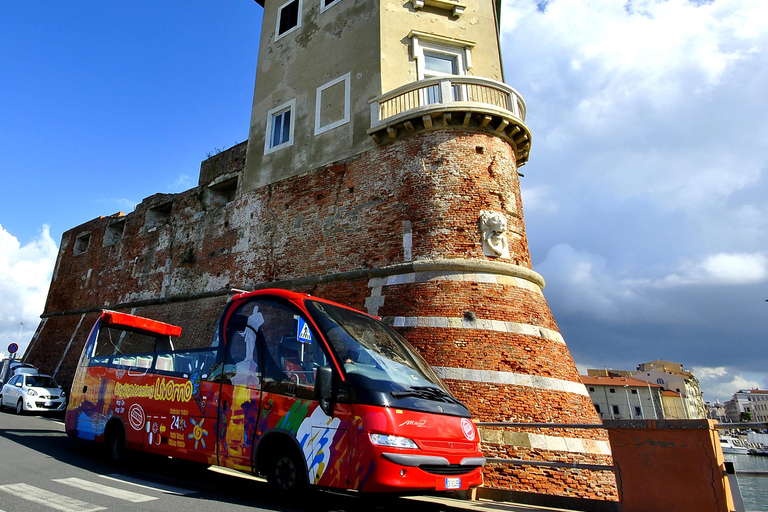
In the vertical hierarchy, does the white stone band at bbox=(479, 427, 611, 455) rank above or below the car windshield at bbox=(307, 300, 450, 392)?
below

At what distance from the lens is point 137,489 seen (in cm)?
616

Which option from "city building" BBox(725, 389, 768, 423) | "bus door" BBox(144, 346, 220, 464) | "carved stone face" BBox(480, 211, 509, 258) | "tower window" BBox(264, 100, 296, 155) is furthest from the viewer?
"city building" BBox(725, 389, 768, 423)

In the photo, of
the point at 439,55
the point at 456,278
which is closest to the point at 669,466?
the point at 456,278

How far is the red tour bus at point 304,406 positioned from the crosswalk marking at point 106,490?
98cm

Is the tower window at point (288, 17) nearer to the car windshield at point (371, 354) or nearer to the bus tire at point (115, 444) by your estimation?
the car windshield at point (371, 354)

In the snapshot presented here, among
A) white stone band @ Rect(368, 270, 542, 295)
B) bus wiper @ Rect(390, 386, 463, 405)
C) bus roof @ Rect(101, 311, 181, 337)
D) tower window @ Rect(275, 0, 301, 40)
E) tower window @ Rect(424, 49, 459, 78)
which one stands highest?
tower window @ Rect(275, 0, 301, 40)

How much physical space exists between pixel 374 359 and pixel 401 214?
260 inches

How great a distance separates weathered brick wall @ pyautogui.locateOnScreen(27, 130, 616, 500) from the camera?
9.38 meters

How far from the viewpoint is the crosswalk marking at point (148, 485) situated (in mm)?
6105

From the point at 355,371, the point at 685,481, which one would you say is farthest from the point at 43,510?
the point at 685,481

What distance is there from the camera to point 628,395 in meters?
60.6

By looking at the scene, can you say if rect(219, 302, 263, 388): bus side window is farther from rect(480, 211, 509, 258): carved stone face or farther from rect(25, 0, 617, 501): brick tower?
rect(480, 211, 509, 258): carved stone face

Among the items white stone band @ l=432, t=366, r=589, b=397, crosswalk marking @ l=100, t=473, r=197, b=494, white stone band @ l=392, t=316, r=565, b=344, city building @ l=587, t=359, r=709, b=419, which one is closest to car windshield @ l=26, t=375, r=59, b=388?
crosswalk marking @ l=100, t=473, r=197, b=494

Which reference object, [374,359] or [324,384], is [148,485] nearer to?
[324,384]
